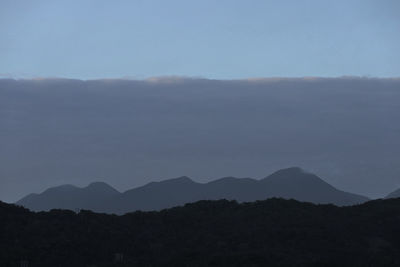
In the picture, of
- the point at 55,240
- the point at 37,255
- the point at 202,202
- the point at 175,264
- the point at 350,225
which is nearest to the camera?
the point at 175,264

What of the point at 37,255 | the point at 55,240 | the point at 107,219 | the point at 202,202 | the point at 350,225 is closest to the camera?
the point at 37,255

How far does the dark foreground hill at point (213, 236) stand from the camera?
51484mm

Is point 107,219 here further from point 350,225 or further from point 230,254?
point 350,225

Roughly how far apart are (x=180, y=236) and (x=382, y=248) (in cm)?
1635

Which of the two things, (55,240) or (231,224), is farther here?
(231,224)

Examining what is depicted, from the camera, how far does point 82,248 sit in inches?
2202

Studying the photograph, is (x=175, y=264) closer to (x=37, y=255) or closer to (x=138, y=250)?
(x=138, y=250)

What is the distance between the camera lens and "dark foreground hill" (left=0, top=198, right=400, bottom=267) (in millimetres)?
51484

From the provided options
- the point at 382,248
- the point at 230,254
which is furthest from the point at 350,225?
the point at 230,254

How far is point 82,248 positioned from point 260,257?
47.7 ft

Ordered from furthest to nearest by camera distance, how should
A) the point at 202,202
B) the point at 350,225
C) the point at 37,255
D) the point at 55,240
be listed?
the point at 202,202 → the point at 350,225 → the point at 55,240 → the point at 37,255

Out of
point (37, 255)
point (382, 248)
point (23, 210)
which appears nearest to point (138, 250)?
point (37, 255)

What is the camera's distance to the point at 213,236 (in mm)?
58844

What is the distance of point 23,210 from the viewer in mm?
65812
